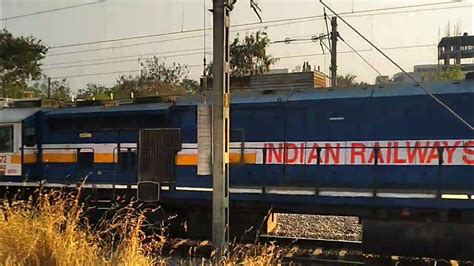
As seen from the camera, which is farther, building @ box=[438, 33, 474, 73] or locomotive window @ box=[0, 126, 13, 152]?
building @ box=[438, 33, 474, 73]

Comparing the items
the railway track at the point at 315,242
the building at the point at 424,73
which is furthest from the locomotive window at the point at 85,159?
the building at the point at 424,73

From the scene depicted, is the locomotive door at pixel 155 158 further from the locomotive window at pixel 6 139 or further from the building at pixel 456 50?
the building at pixel 456 50

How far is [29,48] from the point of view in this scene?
34062 millimetres

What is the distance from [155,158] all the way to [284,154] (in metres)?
2.65

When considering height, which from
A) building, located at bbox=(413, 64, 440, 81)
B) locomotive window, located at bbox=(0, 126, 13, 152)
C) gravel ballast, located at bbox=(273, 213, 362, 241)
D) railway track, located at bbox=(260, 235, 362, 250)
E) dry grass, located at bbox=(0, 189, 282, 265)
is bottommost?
gravel ballast, located at bbox=(273, 213, 362, 241)

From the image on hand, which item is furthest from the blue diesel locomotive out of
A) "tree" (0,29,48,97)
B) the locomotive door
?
"tree" (0,29,48,97)

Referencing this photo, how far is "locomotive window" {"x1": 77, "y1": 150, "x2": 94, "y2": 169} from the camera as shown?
35.0 feet

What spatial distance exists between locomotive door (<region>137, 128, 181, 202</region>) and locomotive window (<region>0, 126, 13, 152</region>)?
3.30 metres

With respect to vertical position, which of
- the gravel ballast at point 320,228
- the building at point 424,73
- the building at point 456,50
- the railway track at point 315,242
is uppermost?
the building at point 456,50

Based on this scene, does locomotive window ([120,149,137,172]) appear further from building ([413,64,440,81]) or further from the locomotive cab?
Result: building ([413,64,440,81])

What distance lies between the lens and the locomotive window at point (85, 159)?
10.7 meters

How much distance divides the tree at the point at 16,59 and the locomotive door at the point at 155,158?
86.7 ft

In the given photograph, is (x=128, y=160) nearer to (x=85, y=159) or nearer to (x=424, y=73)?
(x=85, y=159)

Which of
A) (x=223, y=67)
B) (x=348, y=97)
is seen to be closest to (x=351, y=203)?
(x=348, y=97)
